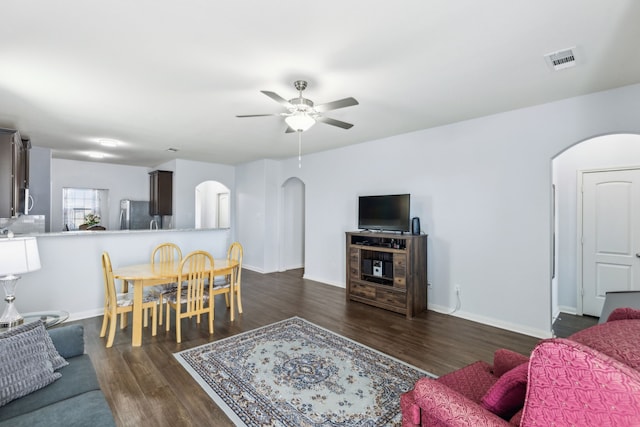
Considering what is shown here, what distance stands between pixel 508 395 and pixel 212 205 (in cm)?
979

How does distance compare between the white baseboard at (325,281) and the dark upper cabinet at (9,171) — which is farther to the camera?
the white baseboard at (325,281)

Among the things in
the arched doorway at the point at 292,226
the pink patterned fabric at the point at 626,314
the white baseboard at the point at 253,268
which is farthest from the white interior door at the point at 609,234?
the white baseboard at the point at 253,268

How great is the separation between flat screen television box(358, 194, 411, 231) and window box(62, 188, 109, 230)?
6792 millimetres

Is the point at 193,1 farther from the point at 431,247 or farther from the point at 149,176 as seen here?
the point at 149,176

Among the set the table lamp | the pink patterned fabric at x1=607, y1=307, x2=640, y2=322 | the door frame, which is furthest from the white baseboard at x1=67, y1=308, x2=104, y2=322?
the door frame

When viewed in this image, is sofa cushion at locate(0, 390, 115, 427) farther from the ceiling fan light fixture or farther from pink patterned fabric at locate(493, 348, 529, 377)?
the ceiling fan light fixture

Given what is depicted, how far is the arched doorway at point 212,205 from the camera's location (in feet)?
31.3

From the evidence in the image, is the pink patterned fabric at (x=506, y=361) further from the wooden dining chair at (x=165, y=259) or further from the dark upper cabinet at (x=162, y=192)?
the dark upper cabinet at (x=162, y=192)

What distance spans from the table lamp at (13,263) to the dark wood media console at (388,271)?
370 cm

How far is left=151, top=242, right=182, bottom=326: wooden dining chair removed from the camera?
12.2 feet

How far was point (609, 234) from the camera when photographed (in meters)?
3.94

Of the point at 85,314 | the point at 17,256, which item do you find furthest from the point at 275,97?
the point at 85,314

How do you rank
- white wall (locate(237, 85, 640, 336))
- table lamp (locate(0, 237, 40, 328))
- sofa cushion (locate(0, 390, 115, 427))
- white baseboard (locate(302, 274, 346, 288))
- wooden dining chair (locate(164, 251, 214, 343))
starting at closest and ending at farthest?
sofa cushion (locate(0, 390, 115, 427)), table lamp (locate(0, 237, 40, 328)), white wall (locate(237, 85, 640, 336)), wooden dining chair (locate(164, 251, 214, 343)), white baseboard (locate(302, 274, 346, 288))

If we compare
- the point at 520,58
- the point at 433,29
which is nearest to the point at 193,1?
the point at 433,29
